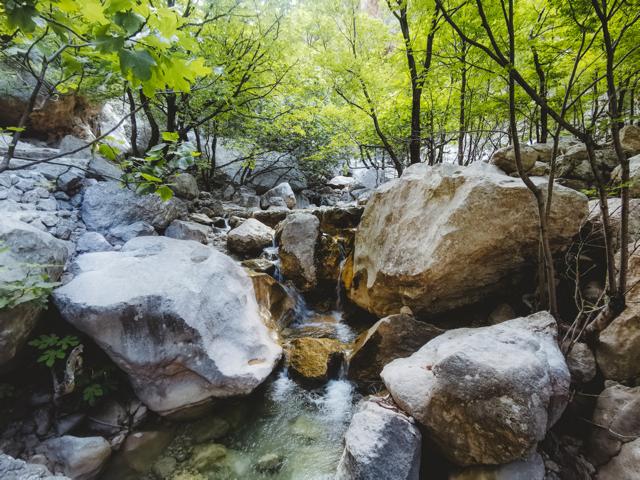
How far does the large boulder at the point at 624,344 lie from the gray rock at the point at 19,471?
5.49 meters

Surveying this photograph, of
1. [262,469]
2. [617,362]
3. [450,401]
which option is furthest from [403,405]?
[617,362]

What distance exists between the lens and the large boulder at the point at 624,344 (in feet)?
10.3

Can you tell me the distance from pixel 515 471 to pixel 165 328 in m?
4.29

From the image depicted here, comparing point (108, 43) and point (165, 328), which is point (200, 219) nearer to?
point (165, 328)

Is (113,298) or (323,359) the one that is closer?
(113,298)

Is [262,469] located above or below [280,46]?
below

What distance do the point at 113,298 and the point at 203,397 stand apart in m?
1.86

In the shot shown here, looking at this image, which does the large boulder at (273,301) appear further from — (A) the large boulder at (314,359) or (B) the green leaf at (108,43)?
(B) the green leaf at (108,43)

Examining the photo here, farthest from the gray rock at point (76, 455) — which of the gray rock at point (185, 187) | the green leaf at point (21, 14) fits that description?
the gray rock at point (185, 187)

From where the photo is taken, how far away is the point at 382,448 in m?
2.93

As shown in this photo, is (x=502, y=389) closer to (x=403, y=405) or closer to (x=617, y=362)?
(x=403, y=405)

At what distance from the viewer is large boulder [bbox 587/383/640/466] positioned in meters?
2.80

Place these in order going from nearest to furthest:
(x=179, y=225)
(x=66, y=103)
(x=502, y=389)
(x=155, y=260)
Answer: (x=502, y=389)
(x=155, y=260)
(x=179, y=225)
(x=66, y=103)

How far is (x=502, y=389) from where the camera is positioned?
283 centimetres
